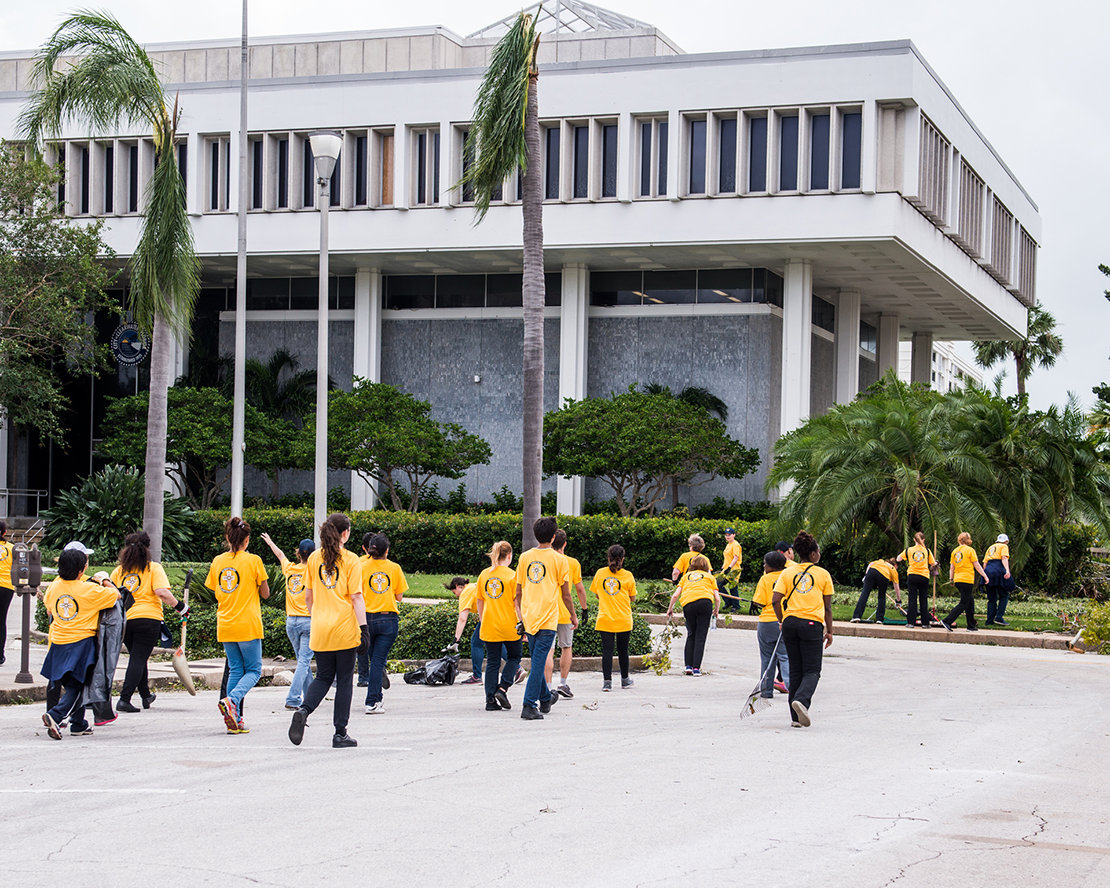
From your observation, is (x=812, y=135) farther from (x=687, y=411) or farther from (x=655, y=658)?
(x=655, y=658)

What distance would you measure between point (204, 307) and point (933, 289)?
23723mm

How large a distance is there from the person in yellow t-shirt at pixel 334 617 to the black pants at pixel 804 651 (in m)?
3.97

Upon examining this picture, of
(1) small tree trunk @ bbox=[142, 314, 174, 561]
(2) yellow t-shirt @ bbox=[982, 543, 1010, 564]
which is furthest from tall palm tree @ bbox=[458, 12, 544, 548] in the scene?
(2) yellow t-shirt @ bbox=[982, 543, 1010, 564]

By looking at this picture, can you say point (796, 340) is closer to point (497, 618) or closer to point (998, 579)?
point (998, 579)

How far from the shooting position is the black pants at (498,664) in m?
12.7

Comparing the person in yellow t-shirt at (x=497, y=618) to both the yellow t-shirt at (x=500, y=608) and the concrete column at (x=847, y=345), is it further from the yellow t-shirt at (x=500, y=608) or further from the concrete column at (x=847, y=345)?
the concrete column at (x=847, y=345)

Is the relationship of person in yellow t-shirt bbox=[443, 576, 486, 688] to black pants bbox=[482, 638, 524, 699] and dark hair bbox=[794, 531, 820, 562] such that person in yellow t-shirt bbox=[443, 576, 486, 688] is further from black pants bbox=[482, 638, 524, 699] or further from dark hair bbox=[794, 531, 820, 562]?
dark hair bbox=[794, 531, 820, 562]

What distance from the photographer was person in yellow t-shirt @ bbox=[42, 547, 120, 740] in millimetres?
11016

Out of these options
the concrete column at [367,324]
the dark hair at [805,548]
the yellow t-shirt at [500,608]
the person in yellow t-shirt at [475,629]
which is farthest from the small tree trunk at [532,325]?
the concrete column at [367,324]

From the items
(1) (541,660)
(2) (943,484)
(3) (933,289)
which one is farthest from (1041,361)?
(1) (541,660)

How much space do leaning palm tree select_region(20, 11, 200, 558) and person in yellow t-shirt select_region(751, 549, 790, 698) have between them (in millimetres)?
10695

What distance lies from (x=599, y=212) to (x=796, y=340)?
655 centimetres

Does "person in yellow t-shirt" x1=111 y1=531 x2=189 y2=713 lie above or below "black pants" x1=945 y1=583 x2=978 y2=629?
above

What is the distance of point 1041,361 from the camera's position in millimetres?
75500
